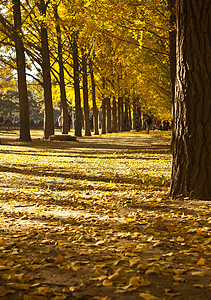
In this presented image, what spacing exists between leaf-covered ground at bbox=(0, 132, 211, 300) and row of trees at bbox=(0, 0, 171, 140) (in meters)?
7.69

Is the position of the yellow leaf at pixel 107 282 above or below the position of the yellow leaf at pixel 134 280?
below

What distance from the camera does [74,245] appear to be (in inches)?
169

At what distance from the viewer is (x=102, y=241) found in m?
4.38

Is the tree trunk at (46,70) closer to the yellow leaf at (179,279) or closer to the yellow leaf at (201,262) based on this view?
the yellow leaf at (201,262)

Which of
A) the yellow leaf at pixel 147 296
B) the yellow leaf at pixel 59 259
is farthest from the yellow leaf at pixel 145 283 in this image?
the yellow leaf at pixel 59 259

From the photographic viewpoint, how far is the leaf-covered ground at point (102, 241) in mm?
3121

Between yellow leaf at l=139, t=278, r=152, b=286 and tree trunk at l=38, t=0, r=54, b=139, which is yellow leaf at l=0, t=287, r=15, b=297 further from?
tree trunk at l=38, t=0, r=54, b=139

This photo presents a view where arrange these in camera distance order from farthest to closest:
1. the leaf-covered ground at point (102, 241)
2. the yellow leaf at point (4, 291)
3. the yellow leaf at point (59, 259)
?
1. the yellow leaf at point (59, 259)
2. the leaf-covered ground at point (102, 241)
3. the yellow leaf at point (4, 291)

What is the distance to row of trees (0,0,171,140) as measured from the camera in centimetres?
1420

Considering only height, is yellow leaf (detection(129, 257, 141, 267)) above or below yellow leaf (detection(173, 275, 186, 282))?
above

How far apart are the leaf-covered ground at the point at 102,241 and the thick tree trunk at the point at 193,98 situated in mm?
446

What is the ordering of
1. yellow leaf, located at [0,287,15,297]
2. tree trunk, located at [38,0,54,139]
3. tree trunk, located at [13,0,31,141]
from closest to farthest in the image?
1. yellow leaf, located at [0,287,15,297]
2. tree trunk, located at [13,0,31,141]
3. tree trunk, located at [38,0,54,139]

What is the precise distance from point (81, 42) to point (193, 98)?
13412 millimetres

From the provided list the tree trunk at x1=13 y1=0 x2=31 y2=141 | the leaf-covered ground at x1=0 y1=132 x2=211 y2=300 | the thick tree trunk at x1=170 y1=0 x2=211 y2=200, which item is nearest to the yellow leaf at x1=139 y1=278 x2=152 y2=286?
the leaf-covered ground at x1=0 y1=132 x2=211 y2=300
